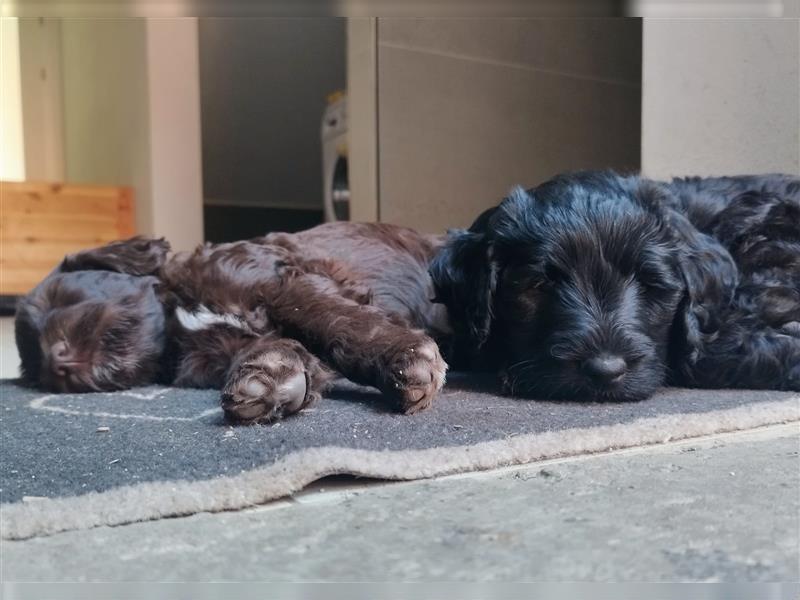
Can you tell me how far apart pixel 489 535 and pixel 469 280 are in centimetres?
121

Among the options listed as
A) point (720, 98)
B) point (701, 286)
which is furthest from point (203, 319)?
point (720, 98)

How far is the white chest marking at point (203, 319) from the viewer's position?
2.36 metres

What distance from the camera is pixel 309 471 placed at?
1.46 meters

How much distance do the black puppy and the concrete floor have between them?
0.56 metres

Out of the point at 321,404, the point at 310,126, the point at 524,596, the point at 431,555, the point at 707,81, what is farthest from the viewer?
the point at 310,126

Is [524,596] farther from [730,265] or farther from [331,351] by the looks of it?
[730,265]

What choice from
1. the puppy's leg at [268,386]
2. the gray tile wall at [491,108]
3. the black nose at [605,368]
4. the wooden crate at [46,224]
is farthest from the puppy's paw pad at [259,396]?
the wooden crate at [46,224]

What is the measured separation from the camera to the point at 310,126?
8.33 metres

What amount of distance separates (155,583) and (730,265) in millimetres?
1800

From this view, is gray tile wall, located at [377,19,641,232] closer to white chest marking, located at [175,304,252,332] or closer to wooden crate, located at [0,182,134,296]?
wooden crate, located at [0,182,134,296]

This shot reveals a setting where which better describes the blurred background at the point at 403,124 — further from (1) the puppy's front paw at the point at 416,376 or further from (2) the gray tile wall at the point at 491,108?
(1) the puppy's front paw at the point at 416,376

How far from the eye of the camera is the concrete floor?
1.07 meters

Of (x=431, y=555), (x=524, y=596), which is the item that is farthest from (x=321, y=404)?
(x=524, y=596)

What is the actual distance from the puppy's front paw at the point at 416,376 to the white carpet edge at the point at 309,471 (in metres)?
0.33
